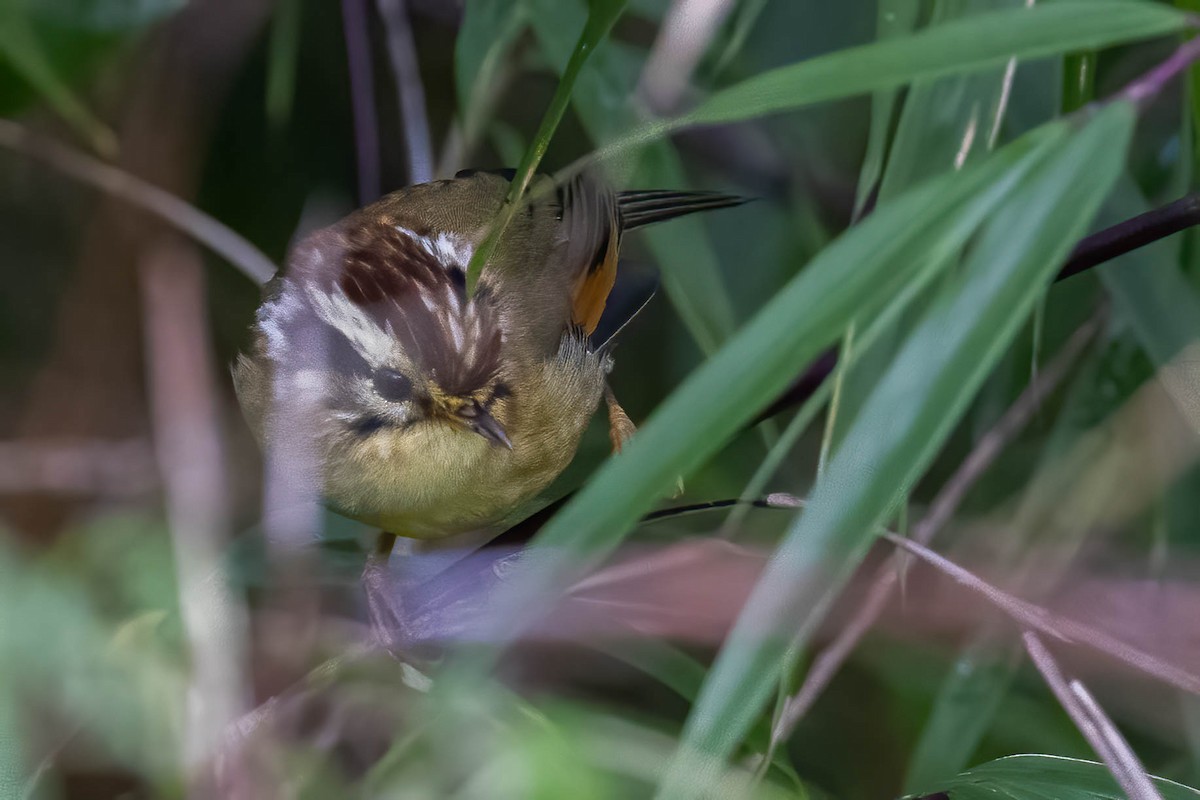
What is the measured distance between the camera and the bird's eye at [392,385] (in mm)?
975

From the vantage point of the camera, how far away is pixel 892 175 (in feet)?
2.69

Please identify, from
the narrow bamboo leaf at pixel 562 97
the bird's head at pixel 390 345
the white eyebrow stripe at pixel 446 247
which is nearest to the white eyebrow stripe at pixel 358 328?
the bird's head at pixel 390 345

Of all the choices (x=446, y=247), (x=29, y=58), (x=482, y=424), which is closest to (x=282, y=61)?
(x=29, y=58)

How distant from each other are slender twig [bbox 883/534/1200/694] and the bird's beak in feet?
1.33

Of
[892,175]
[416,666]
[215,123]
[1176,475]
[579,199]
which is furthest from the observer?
[215,123]

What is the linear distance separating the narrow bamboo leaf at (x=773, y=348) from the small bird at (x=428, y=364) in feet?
1.47

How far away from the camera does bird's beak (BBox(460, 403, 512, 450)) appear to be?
0.98 metres

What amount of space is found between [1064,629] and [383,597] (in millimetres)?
749

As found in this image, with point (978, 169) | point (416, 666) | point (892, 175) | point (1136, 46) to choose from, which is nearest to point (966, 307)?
point (978, 169)

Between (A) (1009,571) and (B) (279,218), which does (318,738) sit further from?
(B) (279,218)

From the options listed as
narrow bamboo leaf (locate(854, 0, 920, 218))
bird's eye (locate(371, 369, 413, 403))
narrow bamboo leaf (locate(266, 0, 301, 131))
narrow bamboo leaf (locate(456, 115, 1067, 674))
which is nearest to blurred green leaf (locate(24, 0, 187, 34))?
narrow bamboo leaf (locate(266, 0, 301, 131))

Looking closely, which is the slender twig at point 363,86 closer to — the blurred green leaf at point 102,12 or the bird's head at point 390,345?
the blurred green leaf at point 102,12

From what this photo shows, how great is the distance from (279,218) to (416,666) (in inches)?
40.5

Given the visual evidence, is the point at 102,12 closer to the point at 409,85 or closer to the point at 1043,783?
the point at 409,85
